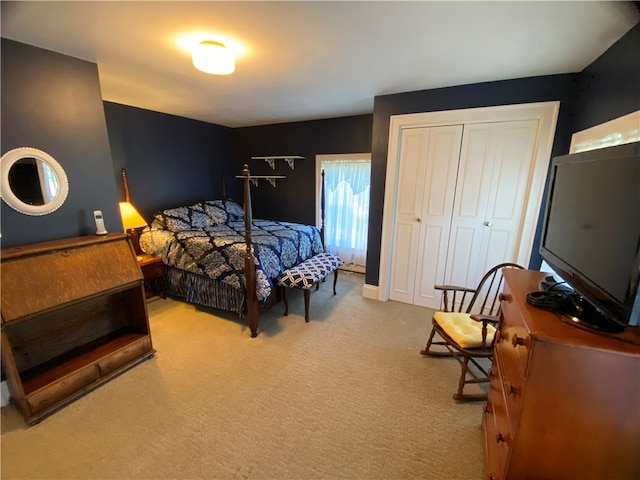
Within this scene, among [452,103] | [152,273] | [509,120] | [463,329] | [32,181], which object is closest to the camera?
[32,181]

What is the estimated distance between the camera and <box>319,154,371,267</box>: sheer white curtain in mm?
3936

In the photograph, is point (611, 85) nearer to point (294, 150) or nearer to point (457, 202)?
point (457, 202)

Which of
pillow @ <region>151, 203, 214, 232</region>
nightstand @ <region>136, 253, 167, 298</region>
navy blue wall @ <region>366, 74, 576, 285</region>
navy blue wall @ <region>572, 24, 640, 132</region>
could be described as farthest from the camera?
pillow @ <region>151, 203, 214, 232</region>

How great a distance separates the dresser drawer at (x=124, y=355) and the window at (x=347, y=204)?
9.44 feet

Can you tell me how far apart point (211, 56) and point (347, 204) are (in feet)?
9.02

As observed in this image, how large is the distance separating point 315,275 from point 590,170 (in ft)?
Answer: 7.09

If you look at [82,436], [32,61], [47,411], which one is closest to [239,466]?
[82,436]

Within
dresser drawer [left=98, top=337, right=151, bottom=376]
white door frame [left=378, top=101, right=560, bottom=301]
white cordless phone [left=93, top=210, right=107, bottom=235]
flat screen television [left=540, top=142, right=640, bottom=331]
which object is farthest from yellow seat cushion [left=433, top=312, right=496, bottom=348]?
white cordless phone [left=93, top=210, right=107, bottom=235]

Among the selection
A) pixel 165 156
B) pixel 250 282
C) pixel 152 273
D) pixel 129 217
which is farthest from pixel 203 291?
pixel 165 156

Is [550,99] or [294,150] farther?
[294,150]

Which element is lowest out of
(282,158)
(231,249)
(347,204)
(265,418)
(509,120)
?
(265,418)

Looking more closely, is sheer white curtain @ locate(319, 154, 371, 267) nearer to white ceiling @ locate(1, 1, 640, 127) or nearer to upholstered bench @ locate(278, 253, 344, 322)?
upholstered bench @ locate(278, 253, 344, 322)

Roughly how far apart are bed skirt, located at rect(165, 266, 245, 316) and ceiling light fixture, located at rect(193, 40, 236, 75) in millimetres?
1909

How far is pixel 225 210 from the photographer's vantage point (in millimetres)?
4203
